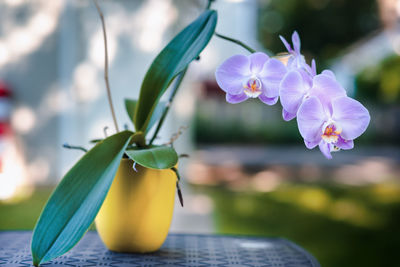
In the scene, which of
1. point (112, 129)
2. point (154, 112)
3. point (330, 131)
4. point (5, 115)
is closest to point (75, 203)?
point (154, 112)

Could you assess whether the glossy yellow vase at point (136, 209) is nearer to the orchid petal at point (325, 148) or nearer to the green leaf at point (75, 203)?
the green leaf at point (75, 203)

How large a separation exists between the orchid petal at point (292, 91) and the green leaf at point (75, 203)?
0.22 metres

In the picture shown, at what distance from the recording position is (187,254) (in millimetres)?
677

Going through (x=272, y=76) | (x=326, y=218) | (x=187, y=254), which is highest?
(x=272, y=76)

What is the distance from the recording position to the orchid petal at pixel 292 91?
0.53m

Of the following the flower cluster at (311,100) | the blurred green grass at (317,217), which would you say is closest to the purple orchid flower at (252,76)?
the flower cluster at (311,100)

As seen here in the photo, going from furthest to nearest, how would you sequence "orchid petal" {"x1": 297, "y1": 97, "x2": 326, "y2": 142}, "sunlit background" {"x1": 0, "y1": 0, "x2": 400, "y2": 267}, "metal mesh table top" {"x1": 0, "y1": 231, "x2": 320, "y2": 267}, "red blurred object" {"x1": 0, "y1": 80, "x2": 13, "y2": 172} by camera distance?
"red blurred object" {"x1": 0, "y1": 80, "x2": 13, "y2": 172} → "sunlit background" {"x1": 0, "y1": 0, "x2": 400, "y2": 267} → "metal mesh table top" {"x1": 0, "y1": 231, "x2": 320, "y2": 267} → "orchid petal" {"x1": 297, "y1": 97, "x2": 326, "y2": 142}

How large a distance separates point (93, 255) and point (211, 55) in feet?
23.3

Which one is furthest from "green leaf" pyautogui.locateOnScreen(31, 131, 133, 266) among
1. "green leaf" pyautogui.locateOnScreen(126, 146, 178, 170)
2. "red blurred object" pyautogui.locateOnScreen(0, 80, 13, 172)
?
"red blurred object" pyautogui.locateOnScreen(0, 80, 13, 172)

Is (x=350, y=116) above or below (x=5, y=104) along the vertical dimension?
below

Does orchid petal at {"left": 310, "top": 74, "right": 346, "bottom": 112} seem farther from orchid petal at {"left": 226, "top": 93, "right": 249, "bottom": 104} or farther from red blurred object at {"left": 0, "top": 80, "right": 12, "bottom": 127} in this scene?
red blurred object at {"left": 0, "top": 80, "right": 12, "bottom": 127}

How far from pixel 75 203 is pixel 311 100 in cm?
32

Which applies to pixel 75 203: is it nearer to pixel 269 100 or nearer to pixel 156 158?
pixel 156 158

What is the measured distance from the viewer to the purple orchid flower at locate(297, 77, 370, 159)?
0.52 metres
